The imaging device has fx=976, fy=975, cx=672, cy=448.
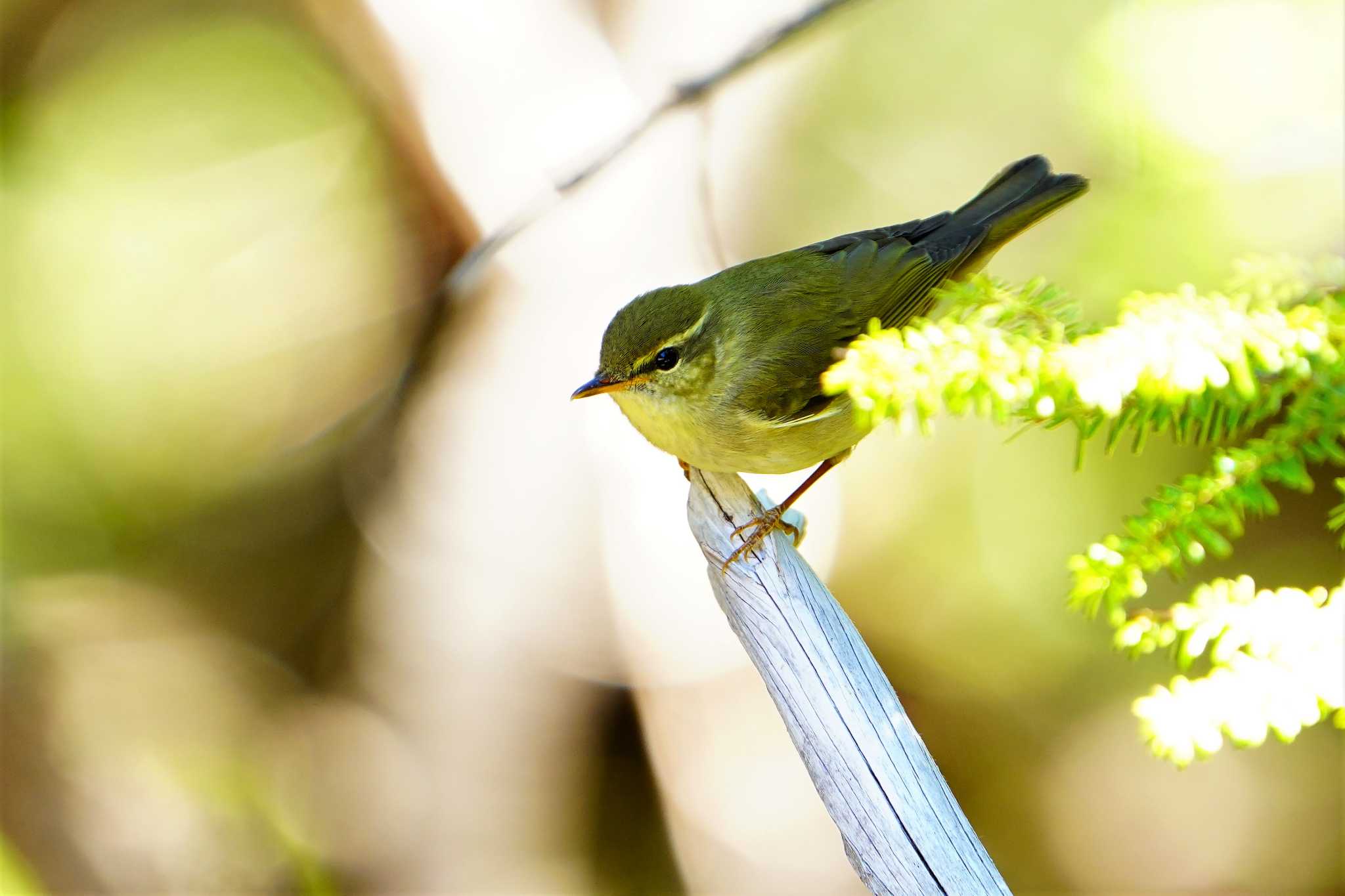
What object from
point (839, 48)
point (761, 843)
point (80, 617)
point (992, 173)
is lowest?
point (761, 843)

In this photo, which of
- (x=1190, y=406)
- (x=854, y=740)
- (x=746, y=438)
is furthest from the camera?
(x=746, y=438)

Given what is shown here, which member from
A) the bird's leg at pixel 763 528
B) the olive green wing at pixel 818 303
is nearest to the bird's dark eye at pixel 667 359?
the olive green wing at pixel 818 303

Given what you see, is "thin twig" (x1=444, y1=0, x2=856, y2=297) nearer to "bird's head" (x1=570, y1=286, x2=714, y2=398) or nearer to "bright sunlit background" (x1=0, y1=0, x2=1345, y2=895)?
"bright sunlit background" (x1=0, y1=0, x2=1345, y2=895)

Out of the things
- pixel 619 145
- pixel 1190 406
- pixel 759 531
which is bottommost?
pixel 1190 406

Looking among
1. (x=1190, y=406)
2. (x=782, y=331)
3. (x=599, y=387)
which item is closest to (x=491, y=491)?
(x=599, y=387)

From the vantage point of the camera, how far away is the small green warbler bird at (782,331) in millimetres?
1928

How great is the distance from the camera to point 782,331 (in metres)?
2.06

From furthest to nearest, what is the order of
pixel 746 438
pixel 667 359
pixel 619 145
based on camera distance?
pixel 619 145, pixel 667 359, pixel 746 438

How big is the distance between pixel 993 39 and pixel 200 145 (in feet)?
7.46

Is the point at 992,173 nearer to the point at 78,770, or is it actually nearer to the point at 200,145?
the point at 200,145

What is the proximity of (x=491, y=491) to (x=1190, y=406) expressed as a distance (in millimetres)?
2212

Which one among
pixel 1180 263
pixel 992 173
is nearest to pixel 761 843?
pixel 1180 263

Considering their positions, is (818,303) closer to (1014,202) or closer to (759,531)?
(1014,202)

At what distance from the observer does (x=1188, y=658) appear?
78 centimetres
